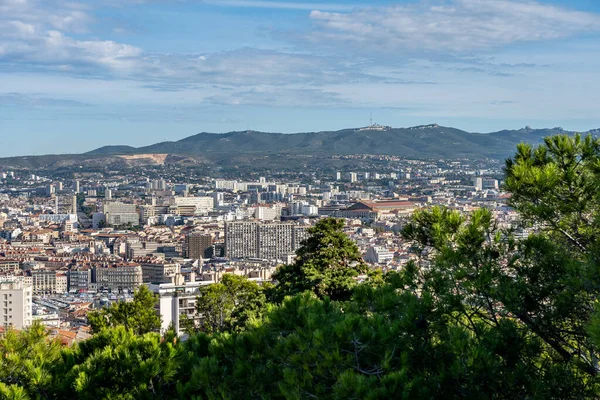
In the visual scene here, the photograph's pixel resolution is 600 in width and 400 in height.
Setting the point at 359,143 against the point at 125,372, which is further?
the point at 359,143

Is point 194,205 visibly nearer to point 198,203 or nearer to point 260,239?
point 198,203

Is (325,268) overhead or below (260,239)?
overhead

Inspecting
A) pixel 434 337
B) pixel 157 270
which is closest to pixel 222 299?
pixel 434 337

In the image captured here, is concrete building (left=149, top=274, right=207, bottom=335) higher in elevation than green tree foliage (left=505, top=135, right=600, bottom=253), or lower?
lower

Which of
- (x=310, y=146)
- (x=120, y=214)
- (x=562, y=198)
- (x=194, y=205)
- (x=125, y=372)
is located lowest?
(x=120, y=214)

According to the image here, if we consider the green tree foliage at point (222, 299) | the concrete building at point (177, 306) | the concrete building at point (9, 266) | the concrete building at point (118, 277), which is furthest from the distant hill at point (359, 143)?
the green tree foliage at point (222, 299)

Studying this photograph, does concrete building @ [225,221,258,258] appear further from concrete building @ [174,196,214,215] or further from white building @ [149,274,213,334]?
concrete building @ [174,196,214,215]

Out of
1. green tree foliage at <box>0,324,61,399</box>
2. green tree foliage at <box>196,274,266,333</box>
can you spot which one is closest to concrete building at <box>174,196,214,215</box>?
green tree foliage at <box>196,274,266,333</box>
